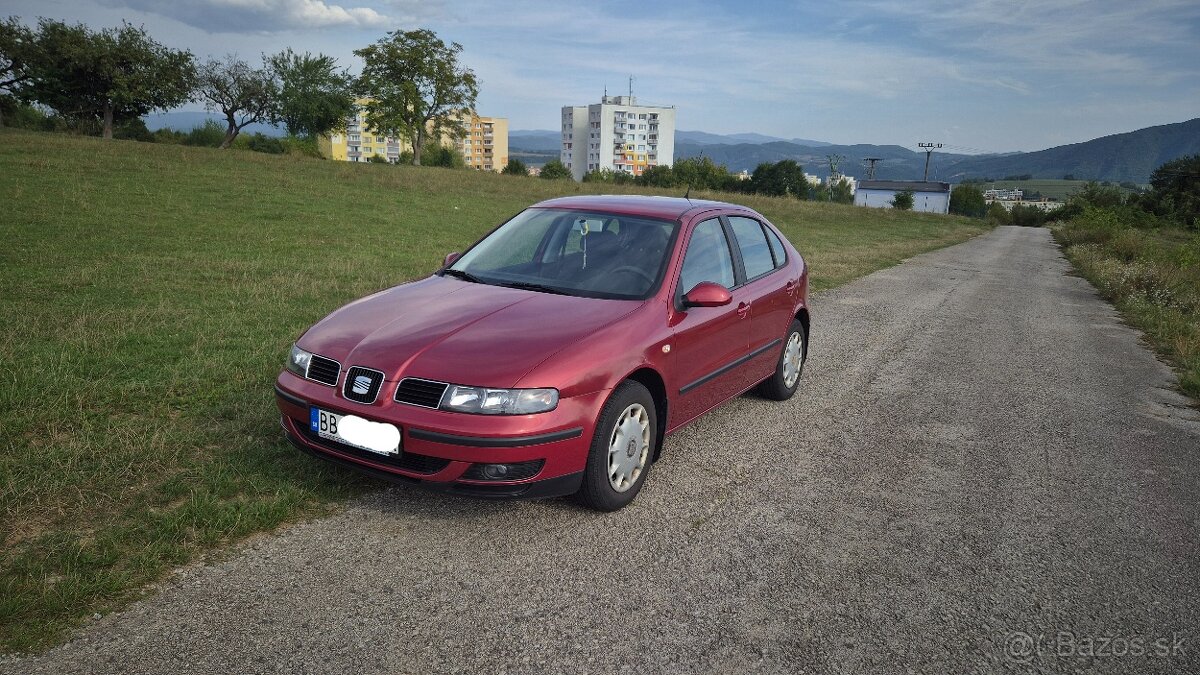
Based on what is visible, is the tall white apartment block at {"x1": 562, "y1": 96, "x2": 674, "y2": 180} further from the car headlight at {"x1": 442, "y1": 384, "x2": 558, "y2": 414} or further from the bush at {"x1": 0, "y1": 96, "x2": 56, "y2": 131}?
the car headlight at {"x1": 442, "y1": 384, "x2": 558, "y2": 414}

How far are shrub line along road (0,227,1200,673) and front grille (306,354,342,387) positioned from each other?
2.11ft

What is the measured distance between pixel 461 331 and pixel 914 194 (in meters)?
143

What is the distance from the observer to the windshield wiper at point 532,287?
4340 mm

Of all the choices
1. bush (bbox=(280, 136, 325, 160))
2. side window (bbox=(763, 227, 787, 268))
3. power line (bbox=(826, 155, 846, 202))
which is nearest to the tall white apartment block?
power line (bbox=(826, 155, 846, 202))

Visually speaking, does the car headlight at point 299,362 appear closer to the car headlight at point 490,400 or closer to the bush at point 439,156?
the car headlight at point 490,400

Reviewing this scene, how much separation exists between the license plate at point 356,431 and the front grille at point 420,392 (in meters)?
0.13

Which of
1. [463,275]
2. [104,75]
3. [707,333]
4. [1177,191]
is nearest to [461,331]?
[463,275]

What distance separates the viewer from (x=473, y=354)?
3.50 meters

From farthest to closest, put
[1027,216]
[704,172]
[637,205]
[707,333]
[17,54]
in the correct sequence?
[704,172], [1027,216], [17,54], [637,205], [707,333]

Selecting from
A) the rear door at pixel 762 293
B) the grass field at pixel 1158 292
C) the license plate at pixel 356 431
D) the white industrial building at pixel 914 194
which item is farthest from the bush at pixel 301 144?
the white industrial building at pixel 914 194

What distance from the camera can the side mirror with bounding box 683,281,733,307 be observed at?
425cm

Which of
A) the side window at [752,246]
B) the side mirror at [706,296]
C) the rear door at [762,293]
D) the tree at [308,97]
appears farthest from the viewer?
the tree at [308,97]

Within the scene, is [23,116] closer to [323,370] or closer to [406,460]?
[323,370]

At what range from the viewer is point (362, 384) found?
351 cm
